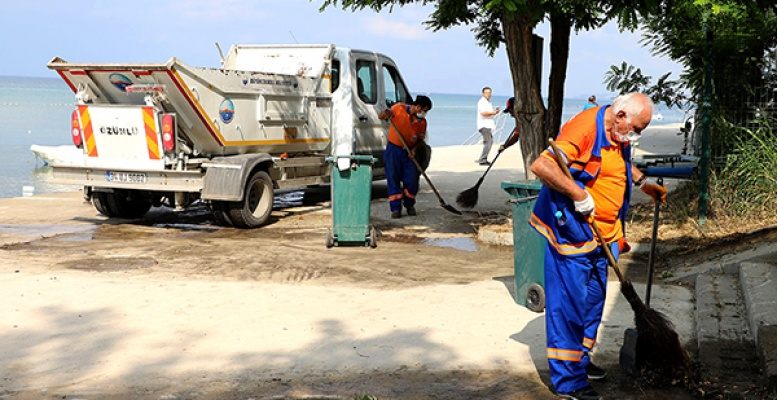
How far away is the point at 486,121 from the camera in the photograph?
20469 millimetres

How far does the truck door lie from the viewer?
13242 millimetres

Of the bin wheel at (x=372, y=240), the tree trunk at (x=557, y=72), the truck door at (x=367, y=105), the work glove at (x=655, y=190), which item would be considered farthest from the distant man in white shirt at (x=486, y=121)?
the work glove at (x=655, y=190)

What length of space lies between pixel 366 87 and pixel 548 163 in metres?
9.08

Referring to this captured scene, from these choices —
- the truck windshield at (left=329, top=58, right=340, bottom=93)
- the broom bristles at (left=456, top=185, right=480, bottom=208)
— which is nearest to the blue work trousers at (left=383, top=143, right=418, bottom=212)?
the broom bristles at (left=456, top=185, right=480, bottom=208)

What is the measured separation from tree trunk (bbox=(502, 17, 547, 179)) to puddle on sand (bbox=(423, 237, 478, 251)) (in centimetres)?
114

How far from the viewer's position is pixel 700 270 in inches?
303

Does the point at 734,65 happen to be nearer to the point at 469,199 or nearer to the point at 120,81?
the point at 469,199

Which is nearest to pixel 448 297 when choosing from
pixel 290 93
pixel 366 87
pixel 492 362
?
pixel 492 362

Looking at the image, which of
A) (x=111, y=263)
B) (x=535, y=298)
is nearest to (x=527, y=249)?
(x=535, y=298)

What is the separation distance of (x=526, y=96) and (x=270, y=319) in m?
5.06

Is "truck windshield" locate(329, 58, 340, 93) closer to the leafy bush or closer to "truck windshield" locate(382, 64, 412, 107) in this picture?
"truck windshield" locate(382, 64, 412, 107)

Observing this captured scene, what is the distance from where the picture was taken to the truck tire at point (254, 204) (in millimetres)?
11070

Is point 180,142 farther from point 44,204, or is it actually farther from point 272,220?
point 44,204

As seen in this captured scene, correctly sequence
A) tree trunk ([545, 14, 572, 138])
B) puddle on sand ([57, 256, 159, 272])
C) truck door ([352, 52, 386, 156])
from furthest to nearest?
truck door ([352, 52, 386, 156]), tree trunk ([545, 14, 572, 138]), puddle on sand ([57, 256, 159, 272])
